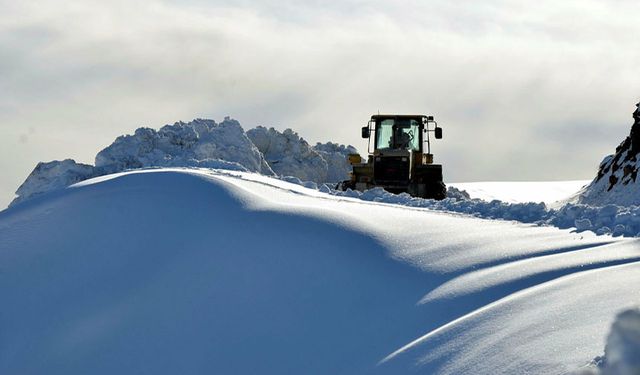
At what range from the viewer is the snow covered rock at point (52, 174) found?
49.9 feet

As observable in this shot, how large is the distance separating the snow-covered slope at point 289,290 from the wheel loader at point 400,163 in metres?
9.26

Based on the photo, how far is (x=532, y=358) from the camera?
3.47 metres

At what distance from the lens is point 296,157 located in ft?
76.7

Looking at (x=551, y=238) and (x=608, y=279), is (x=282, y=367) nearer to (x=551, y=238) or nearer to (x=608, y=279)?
(x=608, y=279)

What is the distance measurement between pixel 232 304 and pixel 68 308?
1.27 meters

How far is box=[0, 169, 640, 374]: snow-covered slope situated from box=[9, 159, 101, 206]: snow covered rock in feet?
25.5

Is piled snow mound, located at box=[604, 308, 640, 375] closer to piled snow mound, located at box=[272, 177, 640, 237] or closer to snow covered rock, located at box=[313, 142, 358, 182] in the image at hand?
piled snow mound, located at box=[272, 177, 640, 237]

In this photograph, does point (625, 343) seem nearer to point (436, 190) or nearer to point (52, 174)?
point (436, 190)

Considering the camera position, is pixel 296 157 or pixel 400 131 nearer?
pixel 400 131

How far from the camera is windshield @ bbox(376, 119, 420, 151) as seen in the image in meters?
17.4

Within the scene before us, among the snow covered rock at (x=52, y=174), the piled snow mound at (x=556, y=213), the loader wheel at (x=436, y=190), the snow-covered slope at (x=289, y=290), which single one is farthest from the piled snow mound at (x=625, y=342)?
the loader wheel at (x=436, y=190)

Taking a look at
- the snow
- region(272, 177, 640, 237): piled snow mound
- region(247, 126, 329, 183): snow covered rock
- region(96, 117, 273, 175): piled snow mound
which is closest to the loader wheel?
region(96, 117, 273, 175): piled snow mound

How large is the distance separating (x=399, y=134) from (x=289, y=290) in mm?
12312

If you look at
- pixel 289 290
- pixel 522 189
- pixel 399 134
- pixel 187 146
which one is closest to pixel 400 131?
pixel 399 134
